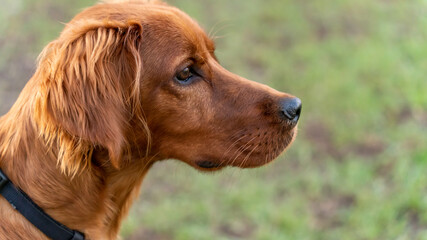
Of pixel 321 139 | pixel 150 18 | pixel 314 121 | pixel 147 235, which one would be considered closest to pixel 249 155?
pixel 150 18

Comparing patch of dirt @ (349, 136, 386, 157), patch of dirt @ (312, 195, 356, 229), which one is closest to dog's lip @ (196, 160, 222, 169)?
patch of dirt @ (312, 195, 356, 229)

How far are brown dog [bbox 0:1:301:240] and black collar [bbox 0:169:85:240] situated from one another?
40 millimetres

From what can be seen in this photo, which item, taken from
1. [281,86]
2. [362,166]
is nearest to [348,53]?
[281,86]

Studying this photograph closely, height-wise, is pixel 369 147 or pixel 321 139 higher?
pixel 369 147

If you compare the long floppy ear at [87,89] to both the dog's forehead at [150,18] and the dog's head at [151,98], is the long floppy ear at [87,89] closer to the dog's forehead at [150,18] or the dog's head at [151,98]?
the dog's head at [151,98]

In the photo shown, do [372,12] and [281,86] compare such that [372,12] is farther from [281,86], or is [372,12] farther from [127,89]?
[127,89]

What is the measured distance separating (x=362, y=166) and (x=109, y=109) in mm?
3890

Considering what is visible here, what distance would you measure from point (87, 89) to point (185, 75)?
626 mm

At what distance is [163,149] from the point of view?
125 inches

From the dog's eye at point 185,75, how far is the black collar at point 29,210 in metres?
1.05

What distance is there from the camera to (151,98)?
3.02 metres

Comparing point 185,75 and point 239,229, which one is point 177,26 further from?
point 239,229

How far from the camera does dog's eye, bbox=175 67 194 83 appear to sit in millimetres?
3059

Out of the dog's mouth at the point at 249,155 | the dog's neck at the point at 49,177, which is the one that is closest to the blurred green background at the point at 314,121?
the dog's mouth at the point at 249,155
